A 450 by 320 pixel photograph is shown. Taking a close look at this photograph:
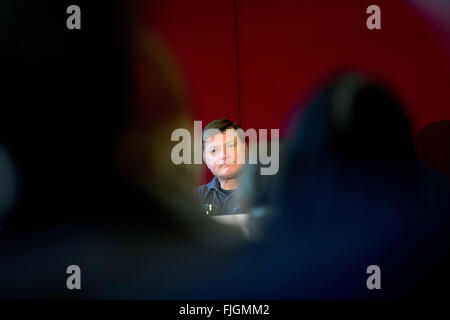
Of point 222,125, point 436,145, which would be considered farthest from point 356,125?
point 222,125

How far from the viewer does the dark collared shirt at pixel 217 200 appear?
1518mm

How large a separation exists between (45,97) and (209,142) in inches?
28.3

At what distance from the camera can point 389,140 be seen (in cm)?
154

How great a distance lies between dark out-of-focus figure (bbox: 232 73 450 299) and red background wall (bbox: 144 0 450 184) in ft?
0.47

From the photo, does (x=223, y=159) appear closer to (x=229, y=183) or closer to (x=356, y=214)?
(x=229, y=183)

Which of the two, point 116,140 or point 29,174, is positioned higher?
point 116,140

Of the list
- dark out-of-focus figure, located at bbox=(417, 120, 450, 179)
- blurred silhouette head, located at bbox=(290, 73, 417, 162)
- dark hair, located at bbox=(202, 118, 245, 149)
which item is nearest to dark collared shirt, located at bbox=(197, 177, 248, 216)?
dark hair, located at bbox=(202, 118, 245, 149)

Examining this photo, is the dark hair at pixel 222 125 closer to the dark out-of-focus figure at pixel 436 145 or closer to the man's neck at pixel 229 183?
the man's neck at pixel 229 183

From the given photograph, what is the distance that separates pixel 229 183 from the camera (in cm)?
153

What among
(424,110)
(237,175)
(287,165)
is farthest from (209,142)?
(424,110)

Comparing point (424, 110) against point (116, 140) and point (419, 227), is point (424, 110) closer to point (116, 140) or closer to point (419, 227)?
point (419, 227)

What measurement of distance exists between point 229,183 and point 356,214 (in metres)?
0.52

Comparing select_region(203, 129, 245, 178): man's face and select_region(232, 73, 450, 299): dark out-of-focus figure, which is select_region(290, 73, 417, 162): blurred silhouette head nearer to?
select_region(232, 73, 450, 299): dark out-of-focus figure
